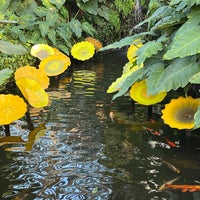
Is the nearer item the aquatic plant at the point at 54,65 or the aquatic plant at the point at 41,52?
the aquatic plant at the point at 54,65

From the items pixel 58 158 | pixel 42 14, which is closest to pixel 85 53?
pixel 42 14

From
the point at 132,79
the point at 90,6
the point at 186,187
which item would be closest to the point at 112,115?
the point at 132,79

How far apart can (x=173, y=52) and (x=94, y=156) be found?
0.99 m

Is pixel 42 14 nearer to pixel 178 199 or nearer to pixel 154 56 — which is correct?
pixel 154 56

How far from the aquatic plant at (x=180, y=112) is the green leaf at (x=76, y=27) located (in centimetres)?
391

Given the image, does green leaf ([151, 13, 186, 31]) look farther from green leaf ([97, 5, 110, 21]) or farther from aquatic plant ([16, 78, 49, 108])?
green leaf ([97, 5, 110, 21])

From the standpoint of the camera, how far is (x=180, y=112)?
11.3 feet

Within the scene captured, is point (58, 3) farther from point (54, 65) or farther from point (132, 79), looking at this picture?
point (132, 79)

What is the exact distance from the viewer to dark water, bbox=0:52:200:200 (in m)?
2.70

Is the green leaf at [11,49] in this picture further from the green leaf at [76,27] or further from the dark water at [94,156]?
the green leaf at [76,27]

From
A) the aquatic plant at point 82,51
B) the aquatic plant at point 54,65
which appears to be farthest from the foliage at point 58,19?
the aquatic plant at point 54,65

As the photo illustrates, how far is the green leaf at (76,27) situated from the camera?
7137mm

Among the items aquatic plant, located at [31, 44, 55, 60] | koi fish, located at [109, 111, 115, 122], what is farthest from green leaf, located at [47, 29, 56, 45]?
koi fish, located at [109, 111, 115, 122]

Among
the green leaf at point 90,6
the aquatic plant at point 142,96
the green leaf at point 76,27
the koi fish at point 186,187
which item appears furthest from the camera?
the green leaf at point 90,6
